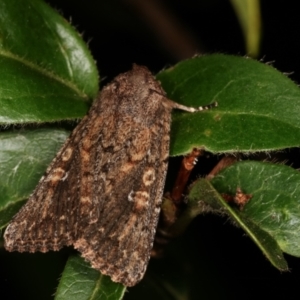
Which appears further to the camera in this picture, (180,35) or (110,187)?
(180,35)

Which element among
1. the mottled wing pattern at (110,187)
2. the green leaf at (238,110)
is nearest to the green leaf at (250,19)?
the green leaf at (238,110)

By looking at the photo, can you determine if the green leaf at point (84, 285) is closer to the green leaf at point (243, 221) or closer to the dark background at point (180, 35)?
the green leaf at point (243, 221)

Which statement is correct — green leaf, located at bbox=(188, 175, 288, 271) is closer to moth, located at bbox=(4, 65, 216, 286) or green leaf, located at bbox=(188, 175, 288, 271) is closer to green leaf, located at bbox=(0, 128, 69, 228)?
moth, located at bbox=(4, 65, 216, 286)

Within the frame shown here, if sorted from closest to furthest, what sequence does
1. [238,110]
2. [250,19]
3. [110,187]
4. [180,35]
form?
[238,110] < [110,187] < [250,19] < [180,35]

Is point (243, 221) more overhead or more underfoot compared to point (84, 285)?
more overhead

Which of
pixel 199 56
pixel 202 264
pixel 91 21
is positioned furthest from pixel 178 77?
pixel 91 21

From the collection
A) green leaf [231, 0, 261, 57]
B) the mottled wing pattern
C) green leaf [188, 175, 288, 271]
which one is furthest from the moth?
green leaf [231, 0, 261, 57]

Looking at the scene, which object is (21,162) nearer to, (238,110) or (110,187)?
(110,187)

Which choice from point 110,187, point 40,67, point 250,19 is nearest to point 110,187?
point 110,187
